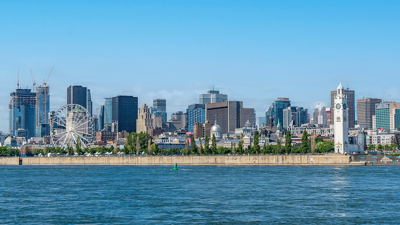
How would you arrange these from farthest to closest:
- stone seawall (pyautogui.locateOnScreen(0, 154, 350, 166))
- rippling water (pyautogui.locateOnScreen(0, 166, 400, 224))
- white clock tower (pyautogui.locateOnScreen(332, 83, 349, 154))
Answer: white clock tower (pyautogui.locateOnScreen(332, 83, 349, 154))
stone seawall (pyautogui.locateOnScreen(0, 154, 350, 166))
rippling water (pyautogui.locateOnScreen(0, 166, 400, 224))

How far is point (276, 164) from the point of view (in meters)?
173

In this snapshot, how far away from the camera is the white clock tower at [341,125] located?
18462 cm

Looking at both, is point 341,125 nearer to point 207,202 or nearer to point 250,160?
point 250,160

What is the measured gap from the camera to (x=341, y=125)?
188m

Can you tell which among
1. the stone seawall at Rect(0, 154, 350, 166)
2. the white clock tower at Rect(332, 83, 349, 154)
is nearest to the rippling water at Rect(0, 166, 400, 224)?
the stone seawall at Rect(0, 154, 350, 166)

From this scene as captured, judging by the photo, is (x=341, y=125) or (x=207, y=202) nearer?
(x=207, y=202)

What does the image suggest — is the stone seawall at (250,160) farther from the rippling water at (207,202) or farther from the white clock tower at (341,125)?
the rippling water at (207,202)

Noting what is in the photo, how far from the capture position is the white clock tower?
185 m

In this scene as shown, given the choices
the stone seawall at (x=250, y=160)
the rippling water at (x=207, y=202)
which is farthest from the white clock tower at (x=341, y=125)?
the rippling water at (x=207, y=202)

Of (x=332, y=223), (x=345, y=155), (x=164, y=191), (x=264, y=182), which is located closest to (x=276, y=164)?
(x=345, y=155)

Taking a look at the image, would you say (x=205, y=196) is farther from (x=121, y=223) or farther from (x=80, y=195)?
(x=121, y=223)

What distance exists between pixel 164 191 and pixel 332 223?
33759 mm

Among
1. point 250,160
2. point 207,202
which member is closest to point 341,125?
point 250,160

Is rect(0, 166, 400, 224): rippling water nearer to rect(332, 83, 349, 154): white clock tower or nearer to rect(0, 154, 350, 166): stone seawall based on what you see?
rect(0, 154, 350, 166): stone seawall
